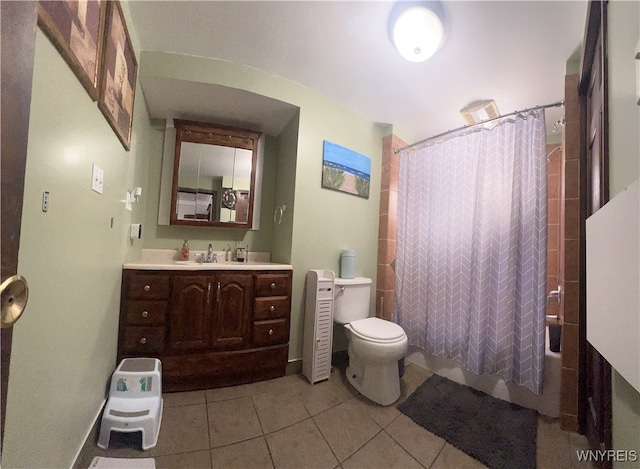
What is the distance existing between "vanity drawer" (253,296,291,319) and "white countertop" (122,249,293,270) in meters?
0.23

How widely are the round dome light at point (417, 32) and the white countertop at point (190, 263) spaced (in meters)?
1.56

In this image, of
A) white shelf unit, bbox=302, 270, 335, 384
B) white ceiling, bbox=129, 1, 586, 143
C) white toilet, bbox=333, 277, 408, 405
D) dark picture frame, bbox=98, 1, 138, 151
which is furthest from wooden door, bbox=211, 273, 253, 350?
white ceiling, bbox=129, 1, 586, 143

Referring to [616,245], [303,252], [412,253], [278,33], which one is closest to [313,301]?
[303,252]

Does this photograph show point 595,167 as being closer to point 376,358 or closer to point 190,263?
point 376,358

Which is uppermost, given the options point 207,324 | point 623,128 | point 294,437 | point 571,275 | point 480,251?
point 623,128

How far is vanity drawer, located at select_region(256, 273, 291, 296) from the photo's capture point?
164cm

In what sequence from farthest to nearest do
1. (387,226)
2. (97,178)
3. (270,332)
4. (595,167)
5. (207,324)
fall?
(387,226)
(270,332)
(207,324)
(595,167)
(97,178)

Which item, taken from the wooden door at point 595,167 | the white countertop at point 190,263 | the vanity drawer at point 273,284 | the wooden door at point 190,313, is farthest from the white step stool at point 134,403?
the wooden door at point 595,167

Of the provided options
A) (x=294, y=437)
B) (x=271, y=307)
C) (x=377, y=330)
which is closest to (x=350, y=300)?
(x=377, y=330)

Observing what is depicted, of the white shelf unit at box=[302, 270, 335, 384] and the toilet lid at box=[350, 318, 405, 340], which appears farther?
the white shelf unit at box=[302, 270, 335, 384]

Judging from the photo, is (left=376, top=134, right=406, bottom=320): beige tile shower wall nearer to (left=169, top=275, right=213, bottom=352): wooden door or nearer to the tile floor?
the tile floor

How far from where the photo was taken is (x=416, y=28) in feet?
4.06

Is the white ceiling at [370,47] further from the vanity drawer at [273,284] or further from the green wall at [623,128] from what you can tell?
the vanity drawer at [273,284]

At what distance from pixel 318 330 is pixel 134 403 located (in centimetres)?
107
